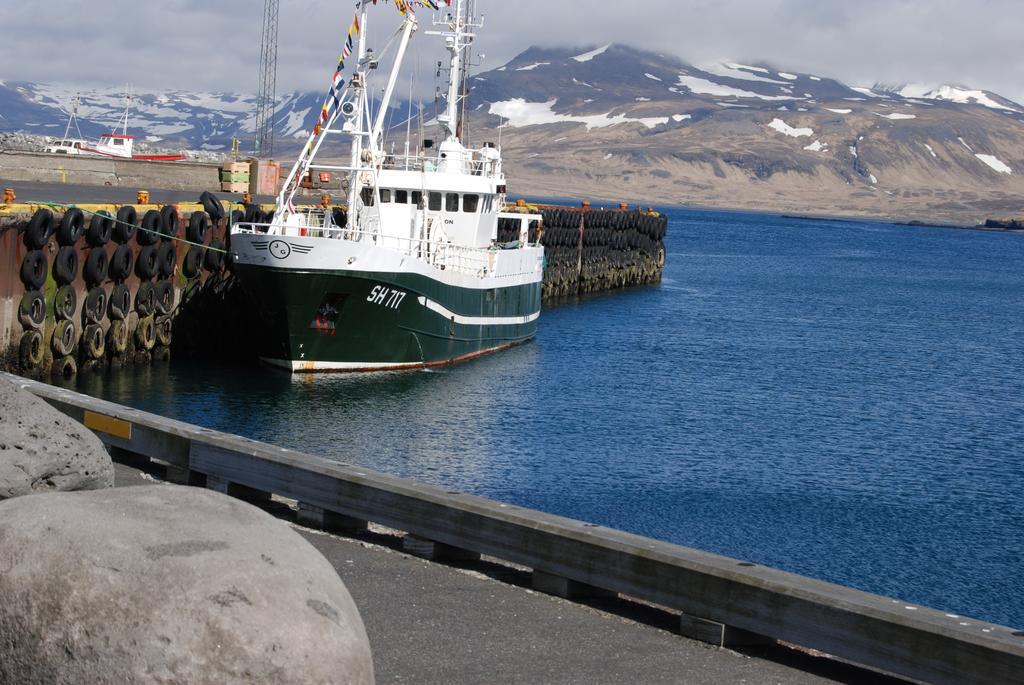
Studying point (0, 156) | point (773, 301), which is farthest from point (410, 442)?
point (773, 301)

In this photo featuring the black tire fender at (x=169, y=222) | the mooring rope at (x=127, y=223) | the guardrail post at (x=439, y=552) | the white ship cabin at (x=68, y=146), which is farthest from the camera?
the white ship cabin at (x=68, y=146)

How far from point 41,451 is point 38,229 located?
61.7 feet

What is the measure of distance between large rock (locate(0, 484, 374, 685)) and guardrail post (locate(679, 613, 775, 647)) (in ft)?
11.4

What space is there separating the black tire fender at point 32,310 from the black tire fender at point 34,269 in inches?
5.9

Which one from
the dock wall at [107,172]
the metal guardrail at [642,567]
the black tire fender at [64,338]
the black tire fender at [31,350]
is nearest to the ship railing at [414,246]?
the black tire fender at [64,338]

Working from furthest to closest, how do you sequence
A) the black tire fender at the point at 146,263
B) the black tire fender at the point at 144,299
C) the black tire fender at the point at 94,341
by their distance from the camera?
the black tire fender at the point at 144,299, the black tire fender at the point at 146,263, the black tire fender at the point at 94,341

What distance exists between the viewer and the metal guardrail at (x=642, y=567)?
24.5ft

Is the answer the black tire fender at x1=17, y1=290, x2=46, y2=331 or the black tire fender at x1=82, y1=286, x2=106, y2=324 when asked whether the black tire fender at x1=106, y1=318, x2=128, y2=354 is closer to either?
the black tire fender at x1=82, y1=286, x2=106, y2=324

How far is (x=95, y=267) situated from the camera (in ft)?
89.6

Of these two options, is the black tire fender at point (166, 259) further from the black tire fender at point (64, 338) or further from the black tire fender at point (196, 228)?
the black tire fender at point (64, 338)

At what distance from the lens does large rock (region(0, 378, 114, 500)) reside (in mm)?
7359

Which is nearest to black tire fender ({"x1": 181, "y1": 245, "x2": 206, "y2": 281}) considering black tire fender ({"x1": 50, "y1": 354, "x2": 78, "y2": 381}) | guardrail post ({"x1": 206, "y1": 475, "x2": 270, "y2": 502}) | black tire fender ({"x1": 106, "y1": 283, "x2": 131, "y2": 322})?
black tire fender ({"x1": 106, "y1": 283, "x2": 131, "y2": 322})

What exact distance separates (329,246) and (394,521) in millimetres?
20013

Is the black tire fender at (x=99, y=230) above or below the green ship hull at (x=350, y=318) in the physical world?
above
